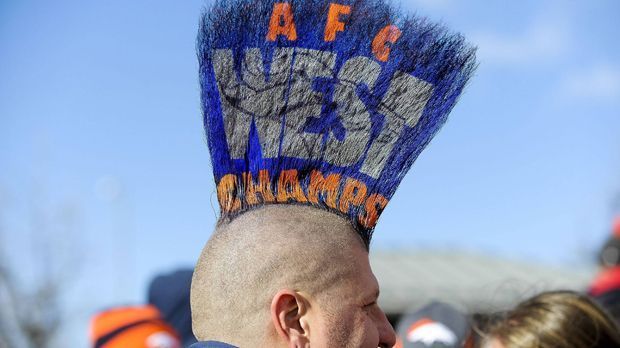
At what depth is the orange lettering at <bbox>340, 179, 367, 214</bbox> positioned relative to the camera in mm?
2443

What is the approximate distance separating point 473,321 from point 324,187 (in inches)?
68.2

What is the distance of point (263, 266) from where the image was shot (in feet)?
7.46

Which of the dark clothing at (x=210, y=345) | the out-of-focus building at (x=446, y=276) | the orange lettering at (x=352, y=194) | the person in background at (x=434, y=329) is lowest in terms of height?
the out-of-focus building at (x=446, y=276)

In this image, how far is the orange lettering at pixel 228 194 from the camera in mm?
2469

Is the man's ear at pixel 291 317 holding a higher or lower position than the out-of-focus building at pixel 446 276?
higher

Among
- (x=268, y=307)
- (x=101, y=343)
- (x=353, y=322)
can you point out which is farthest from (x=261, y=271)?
(x=101, y=343)

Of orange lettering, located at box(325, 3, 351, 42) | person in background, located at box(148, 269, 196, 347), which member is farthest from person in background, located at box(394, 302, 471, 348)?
orange lettering, located at box(325, 3, 351, 42)

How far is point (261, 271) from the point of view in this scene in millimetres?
2271

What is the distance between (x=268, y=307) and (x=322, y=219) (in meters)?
0.28

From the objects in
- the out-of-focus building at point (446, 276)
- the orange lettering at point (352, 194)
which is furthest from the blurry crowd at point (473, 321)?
the out-of-focus building at point (446, 276)

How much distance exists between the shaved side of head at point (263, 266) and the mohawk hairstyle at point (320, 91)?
67mm

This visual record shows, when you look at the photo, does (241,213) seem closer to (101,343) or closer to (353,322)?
(353,322)

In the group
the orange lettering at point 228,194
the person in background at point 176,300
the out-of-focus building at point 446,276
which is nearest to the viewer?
the orange lettering at point 228,194

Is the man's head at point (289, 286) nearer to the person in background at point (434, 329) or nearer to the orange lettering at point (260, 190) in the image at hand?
the orange lettering at point (260, 190)
